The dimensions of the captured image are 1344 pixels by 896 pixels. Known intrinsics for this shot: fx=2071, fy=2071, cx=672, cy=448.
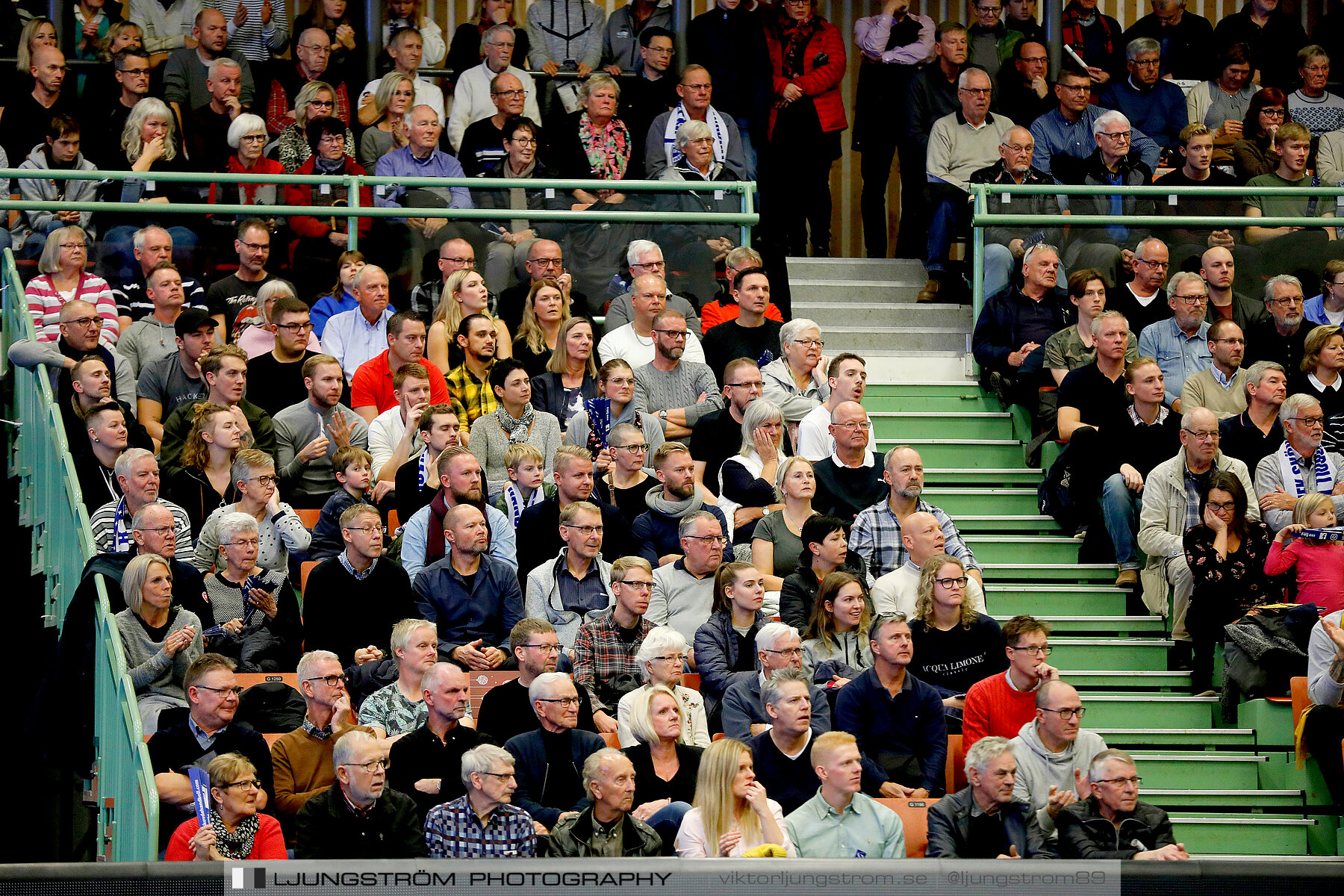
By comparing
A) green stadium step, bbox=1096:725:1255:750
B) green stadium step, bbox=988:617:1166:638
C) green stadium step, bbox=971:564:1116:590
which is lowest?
green stadium step, bbox=1096:725:1255:750

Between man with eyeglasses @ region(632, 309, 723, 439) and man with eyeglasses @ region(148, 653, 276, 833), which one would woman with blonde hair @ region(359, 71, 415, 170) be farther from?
man with eyeglasses @ region(148, 653, 276, 833)

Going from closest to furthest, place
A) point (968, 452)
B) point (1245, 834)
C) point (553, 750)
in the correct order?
point (553, 750) < point (1245, 834) < point (968, 452)

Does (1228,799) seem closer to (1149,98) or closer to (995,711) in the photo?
(995,711)

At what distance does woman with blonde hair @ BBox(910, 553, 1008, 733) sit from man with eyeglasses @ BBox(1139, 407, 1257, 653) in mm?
1360

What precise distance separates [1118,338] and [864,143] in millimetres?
3724

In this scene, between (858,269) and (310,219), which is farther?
(858,269)

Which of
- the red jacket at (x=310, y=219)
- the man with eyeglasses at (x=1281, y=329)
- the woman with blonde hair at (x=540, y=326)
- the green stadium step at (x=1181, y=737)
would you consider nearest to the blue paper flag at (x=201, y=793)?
the woman with blonde hair at (x=540, y=326)

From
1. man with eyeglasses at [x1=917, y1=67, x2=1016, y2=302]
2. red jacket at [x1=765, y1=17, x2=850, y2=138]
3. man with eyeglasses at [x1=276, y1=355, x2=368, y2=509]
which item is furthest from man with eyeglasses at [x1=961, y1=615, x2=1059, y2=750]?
red jacket at [x1=765, y1=17, x2=850, y2=138]

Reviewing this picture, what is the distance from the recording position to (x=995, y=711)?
8.48 m

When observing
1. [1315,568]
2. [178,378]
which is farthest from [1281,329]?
[178,378]

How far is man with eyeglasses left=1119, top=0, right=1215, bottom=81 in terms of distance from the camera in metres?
14.6

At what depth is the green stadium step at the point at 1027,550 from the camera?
10.7 meters

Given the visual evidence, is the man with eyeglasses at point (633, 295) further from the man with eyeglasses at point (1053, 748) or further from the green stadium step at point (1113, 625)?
the man with eyeglasses at point (1053, 748)

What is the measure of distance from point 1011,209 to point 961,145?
1.14 meters
